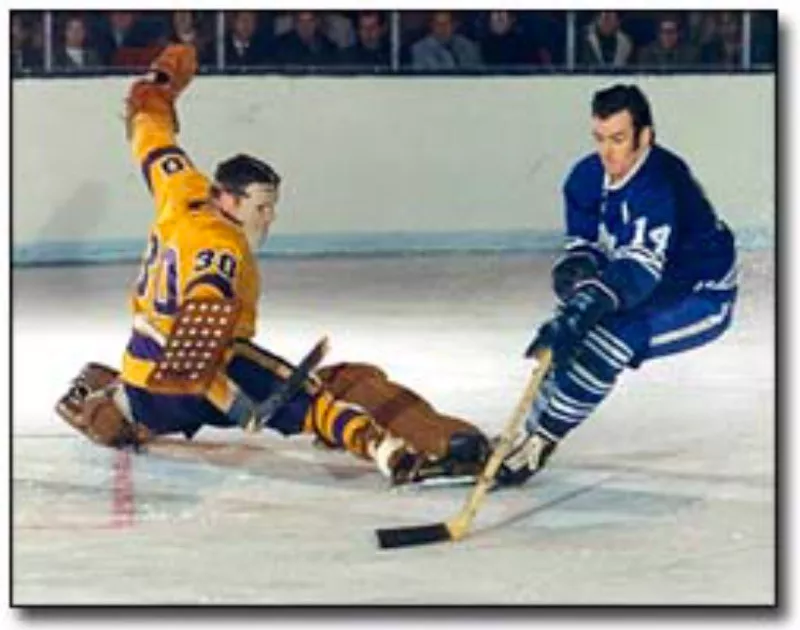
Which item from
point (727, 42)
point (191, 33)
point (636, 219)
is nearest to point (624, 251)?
point (636, 219)

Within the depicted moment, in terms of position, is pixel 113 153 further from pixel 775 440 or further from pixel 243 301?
pixel 775 440

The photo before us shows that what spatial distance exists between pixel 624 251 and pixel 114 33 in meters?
0.76

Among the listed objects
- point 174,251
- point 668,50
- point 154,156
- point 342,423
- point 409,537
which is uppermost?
point 668,50

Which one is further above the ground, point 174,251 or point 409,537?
point 174,251

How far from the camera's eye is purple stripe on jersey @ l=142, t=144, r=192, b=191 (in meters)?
3.17

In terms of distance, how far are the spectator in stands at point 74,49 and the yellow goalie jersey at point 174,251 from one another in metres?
0.10

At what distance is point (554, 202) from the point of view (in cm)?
319

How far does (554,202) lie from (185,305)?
1.73 feet

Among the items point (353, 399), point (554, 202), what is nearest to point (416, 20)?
point (554, 202)

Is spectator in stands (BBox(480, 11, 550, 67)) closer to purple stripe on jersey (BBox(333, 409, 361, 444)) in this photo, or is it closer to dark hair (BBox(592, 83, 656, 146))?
dark hair (BBox(592, 83, 656, 146))

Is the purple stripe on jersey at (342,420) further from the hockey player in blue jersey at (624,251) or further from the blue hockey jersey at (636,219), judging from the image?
the blue hockey jersey at (636,219)

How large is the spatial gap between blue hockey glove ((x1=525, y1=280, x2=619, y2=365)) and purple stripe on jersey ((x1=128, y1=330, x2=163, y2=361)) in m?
0.51

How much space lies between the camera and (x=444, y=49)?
3.15 meters

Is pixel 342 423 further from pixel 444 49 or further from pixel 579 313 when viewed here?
pixel 444 49
